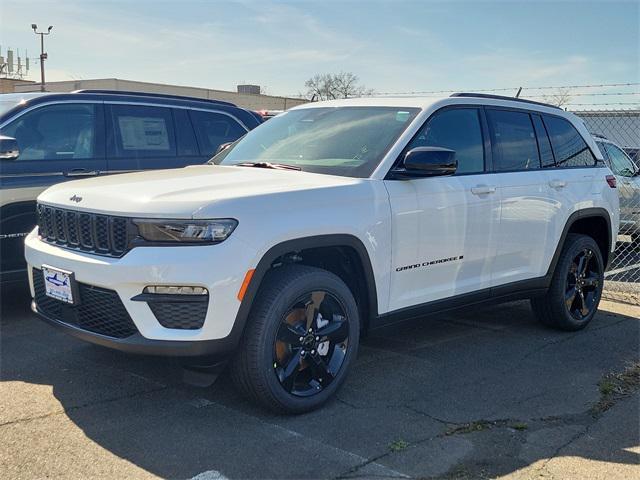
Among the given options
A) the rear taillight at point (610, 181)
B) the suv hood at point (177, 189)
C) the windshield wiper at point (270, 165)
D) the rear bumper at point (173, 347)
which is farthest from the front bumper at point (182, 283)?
the rear taillight at point (610, 181)

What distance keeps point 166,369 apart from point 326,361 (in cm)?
122

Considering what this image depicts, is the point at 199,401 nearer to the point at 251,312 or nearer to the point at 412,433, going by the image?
the point at 251,312

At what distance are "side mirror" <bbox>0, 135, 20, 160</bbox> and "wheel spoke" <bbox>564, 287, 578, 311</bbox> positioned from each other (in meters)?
4.85

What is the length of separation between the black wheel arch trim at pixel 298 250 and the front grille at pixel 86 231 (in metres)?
0.69

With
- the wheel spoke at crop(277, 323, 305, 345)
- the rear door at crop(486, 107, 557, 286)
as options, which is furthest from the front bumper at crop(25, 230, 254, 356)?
the rear door at crop(486, 107, 557, 286)

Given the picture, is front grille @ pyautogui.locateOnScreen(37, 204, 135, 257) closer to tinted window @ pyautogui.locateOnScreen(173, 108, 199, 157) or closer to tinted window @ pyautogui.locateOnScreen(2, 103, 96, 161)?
tinted window @ pyautogui.locateOnScreen(2, 103, 96, 161)

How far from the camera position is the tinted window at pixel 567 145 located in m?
5.85

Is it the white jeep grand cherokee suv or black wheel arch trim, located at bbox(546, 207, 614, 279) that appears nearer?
the white jeep grand cherokee suv

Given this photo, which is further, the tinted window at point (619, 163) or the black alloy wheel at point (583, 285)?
the tinted window at point (619, 163)

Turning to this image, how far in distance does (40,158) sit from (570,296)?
4.83 meters

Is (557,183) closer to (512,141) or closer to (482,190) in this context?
(512,141)

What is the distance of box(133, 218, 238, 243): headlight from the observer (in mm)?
3426

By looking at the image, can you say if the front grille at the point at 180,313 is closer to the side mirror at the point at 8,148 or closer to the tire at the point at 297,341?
the tire at the point at 297,341

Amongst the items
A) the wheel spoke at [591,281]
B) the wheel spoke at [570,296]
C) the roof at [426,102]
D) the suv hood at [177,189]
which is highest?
the roof at [426,102]
